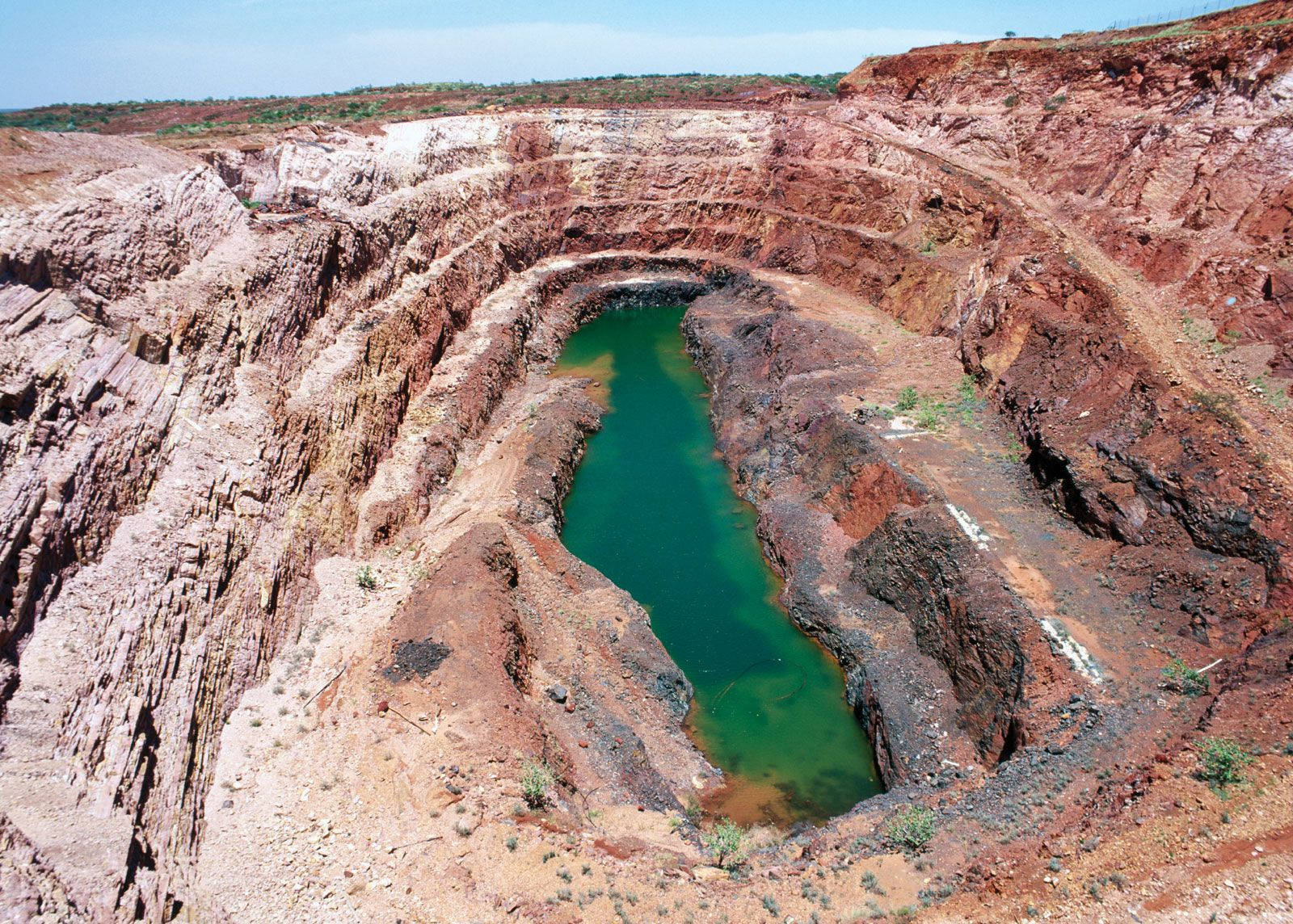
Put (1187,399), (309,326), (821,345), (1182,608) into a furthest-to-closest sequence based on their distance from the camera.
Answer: (821,345)
(309,326)
(1187,399)
(1182,608)

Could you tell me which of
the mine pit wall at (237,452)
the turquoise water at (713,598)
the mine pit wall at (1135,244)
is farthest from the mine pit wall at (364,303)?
the mine pit wall at (1135,244)

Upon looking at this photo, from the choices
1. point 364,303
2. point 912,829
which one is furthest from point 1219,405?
point 364,303

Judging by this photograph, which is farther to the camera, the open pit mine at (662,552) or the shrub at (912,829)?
the shrub at (912,829)

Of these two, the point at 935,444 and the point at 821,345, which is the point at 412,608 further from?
the point at 821,345

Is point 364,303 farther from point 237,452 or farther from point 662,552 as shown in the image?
point 662,552

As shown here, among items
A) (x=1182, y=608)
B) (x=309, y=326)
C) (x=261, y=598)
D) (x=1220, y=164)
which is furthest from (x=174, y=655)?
(x=1220, y=164)

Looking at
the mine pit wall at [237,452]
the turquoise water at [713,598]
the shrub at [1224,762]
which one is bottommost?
the turquoise water at [713,598]

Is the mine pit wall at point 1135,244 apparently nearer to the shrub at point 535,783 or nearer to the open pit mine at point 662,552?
the open pit mine at point 662,552
